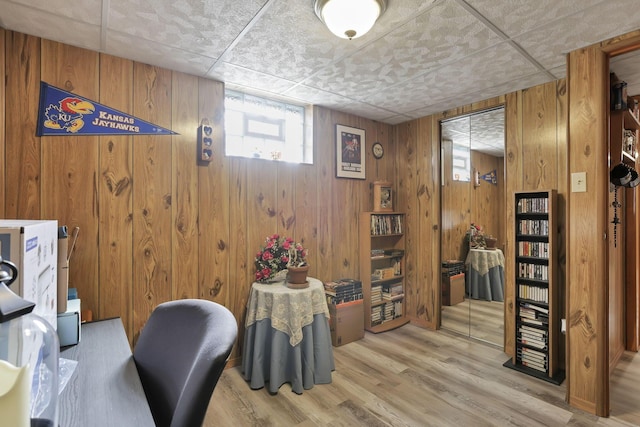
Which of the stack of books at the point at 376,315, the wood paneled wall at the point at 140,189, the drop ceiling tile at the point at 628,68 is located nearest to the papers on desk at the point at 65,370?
the wood paneled wall at the point at 140,189

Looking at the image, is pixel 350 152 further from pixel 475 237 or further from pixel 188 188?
pixel 188 188

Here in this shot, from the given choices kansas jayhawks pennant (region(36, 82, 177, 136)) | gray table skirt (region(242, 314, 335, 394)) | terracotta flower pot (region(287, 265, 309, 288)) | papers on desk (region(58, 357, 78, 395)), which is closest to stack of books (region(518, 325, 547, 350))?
gray table skirt (region(242, 314, 335, 394))

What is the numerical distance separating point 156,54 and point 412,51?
1730 mm

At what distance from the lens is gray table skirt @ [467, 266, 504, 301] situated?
3025mm

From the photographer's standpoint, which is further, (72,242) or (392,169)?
(392,169)

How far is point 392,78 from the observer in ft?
8.32

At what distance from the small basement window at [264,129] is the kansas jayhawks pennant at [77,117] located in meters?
0.78

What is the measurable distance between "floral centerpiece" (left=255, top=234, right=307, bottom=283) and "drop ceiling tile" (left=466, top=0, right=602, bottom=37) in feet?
6.83

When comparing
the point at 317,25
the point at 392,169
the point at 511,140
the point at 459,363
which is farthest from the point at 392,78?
the point at 459,363

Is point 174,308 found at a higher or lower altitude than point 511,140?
lower

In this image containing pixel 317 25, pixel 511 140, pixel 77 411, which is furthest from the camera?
pixel 511 140

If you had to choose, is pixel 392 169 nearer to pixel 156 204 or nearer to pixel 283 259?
pixel 283 259

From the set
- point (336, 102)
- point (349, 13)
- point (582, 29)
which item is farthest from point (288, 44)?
point (582, 29)

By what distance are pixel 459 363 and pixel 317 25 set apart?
2823 mm
